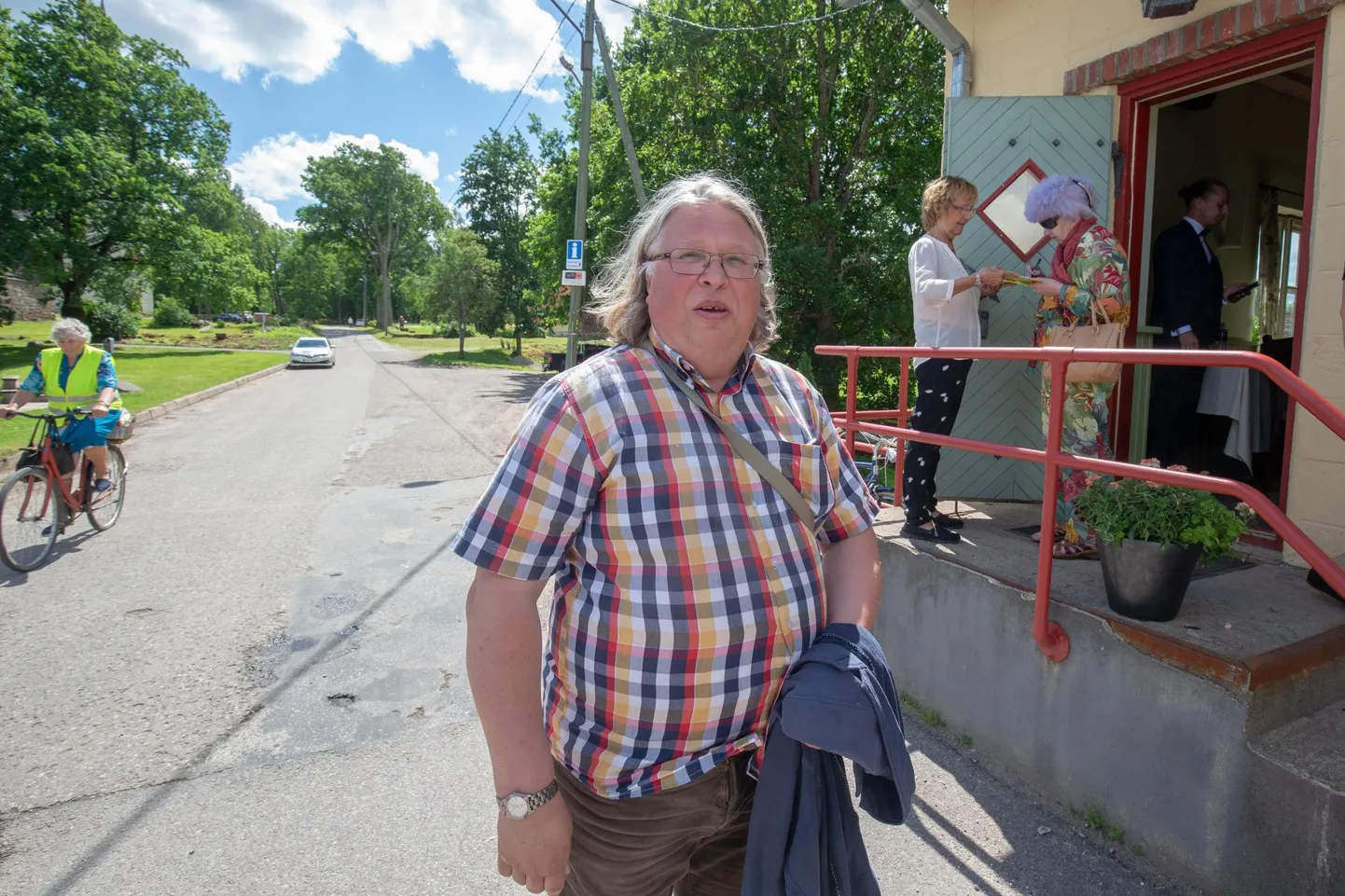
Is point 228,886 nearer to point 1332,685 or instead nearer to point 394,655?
point 394,655

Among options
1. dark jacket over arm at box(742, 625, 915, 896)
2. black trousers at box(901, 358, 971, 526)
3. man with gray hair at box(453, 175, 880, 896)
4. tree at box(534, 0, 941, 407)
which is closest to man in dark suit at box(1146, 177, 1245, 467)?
black trousers at box(901, 358, 971, 526)

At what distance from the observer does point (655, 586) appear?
1.44 m

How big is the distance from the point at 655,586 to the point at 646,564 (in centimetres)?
4

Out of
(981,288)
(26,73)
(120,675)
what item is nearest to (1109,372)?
(981,288)

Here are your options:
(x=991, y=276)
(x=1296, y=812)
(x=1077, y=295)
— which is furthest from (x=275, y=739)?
(x=1077, y=295)

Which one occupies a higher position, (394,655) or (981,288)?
(981,288)

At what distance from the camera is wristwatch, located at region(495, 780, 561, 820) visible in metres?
1.44

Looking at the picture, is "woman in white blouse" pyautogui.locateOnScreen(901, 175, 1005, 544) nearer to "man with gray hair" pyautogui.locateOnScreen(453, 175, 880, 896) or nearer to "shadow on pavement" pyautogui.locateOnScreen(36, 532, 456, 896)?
"man with gray hair" pyautogui.locateOnScreen(453, 175, 880, 896)

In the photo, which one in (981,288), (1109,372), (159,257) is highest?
(159,257)

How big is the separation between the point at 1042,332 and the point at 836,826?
3209 mm

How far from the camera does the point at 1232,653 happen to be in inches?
95.3

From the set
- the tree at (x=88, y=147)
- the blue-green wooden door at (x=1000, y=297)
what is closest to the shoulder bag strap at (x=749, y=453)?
the blue-green wooden door at (x=1000, y=297)

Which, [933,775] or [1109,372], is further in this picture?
[1109,372]

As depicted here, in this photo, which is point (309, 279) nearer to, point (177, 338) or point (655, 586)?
point (177, 338)
